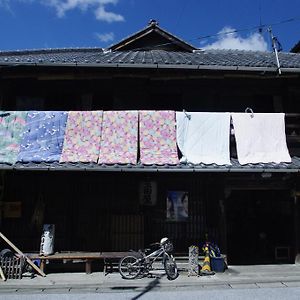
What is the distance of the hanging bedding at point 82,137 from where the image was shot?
408 inches

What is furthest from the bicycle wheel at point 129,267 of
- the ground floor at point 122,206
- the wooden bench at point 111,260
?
the ground floor at point 122,206

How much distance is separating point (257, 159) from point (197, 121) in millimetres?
2276

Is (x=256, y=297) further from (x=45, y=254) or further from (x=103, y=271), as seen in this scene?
(x=45, y=254)

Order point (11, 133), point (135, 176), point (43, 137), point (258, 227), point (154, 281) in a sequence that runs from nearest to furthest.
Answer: point (154, 281) < point (43, 137) < point (11, 133) < point (135, 176) < point (258, 227)

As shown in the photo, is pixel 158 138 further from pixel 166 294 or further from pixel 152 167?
pixel 166 294

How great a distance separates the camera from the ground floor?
37.3 feet

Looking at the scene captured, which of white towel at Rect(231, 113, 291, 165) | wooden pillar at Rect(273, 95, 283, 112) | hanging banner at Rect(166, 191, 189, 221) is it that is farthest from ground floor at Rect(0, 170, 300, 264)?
wooden pillar at Rect(273, 95, 283, 112)

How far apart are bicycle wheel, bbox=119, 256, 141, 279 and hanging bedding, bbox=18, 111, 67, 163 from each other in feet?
12.3

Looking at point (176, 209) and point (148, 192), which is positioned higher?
point (148, 192)

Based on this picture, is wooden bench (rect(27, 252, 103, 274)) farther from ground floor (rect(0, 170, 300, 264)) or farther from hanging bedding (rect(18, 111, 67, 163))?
hanging bedding (rect(18, 111, 67, 163))

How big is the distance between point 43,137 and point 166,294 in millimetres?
6109

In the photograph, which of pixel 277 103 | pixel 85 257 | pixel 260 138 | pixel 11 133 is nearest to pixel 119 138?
pixel 11 133

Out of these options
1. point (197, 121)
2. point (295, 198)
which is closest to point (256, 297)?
point (295, 198)

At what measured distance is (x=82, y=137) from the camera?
10.8 m
